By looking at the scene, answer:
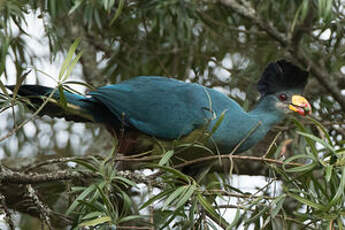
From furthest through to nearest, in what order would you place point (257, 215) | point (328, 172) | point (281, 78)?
1. point (281, 78)
2. point (257, 215)
3. point (328, 172)

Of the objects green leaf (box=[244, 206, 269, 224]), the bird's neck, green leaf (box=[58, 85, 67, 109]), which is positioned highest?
green leaf (box=[58, 85, 67, 109])

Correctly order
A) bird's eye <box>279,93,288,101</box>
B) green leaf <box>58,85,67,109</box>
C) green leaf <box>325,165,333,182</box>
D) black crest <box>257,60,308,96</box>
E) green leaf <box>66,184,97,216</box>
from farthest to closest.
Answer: bird's eye <box>279,93,288,101</box>, black crest <box>257,60,308,96</box>, green leaf <box>58,85,67,109</box>, green leaf <box>66,184,97,216</box>, green leaf <box>325,165,333,182</box>

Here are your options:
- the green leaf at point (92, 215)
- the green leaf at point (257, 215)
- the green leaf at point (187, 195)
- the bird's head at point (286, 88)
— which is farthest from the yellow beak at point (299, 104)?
the green leaf at point (92, 215)

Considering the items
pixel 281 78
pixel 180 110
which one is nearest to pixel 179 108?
pixel 180 110

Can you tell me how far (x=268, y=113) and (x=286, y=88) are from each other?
21 cm

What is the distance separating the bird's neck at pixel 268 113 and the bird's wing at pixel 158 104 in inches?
14.7

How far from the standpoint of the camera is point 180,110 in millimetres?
3246

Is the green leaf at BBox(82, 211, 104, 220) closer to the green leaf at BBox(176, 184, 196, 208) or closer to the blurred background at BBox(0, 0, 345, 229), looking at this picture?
the green leaf at BBox(176, 184, 196, 208)

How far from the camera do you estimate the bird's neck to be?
3387 mm

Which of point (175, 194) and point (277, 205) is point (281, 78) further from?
point (175, 194)

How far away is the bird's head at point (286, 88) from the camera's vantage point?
3.34 m

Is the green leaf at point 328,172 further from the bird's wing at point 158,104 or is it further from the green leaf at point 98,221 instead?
the bird's wing at point 158,104

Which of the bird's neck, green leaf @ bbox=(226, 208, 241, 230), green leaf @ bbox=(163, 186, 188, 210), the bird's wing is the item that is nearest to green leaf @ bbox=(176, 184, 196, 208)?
green leaf @ bbox=(163, 186, 188, 210)

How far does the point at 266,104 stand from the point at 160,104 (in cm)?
69
